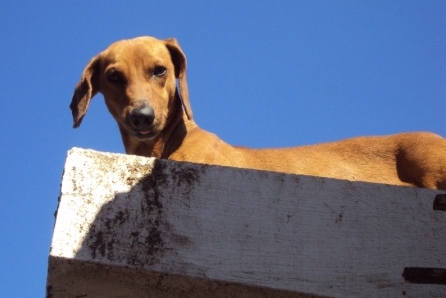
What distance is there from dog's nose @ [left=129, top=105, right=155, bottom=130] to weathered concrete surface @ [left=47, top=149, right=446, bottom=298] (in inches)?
83.1

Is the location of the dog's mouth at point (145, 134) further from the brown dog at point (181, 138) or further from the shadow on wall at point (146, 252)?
the shadow on wall at point (146, 252)

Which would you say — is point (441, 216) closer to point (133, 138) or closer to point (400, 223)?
point (400, 223)

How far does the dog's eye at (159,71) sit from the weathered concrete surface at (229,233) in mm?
2578

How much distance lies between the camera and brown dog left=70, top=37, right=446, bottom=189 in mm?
5438

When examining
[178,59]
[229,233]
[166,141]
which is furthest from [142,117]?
[229,233]

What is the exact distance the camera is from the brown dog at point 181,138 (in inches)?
214

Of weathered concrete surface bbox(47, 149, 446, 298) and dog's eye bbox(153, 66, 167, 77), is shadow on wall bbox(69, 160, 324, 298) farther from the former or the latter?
dog's eye bbox(153, 66, 167, 77)

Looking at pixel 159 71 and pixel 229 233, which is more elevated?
pixel 159 71

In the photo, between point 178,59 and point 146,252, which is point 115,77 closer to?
point 178,59

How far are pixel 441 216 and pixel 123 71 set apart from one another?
10.3 feet

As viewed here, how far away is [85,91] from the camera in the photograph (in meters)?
5.94

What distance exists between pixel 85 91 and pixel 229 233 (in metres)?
3.15

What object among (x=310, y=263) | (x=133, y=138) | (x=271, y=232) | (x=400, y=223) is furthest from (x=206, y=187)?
(x=133, y=138)

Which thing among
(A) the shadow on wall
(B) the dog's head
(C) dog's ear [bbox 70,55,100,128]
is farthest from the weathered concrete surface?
(C) dog's ear [bbox 70,55,100,128]
